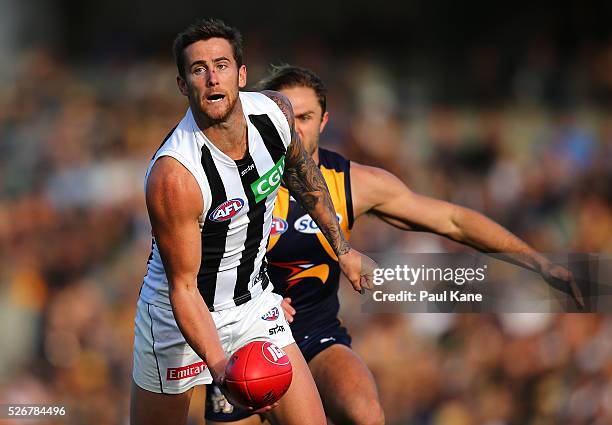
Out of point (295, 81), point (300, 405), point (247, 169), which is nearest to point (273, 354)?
point (300, 405)

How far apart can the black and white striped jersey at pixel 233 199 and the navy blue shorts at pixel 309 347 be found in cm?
77

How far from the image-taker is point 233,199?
3977mm

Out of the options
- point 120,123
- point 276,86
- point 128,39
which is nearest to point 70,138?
point 120,123

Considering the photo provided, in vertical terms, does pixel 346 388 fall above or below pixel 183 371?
below

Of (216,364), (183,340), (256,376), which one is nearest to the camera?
(256,376)

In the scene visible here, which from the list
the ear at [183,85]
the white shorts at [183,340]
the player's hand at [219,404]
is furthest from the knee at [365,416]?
the ear at [183,85]

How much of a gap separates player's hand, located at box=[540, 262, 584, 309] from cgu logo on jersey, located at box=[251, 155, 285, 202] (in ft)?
5.84

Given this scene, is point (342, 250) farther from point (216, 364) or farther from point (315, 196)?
point (216, 364)

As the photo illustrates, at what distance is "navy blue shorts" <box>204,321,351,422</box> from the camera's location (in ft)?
16.5

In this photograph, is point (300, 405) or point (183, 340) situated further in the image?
point (183, 340)

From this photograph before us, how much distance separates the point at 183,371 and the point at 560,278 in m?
2.17

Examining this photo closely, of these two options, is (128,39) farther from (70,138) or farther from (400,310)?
(400,310)

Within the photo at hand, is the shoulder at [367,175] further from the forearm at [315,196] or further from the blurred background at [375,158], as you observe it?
the blurred background at [375,158]

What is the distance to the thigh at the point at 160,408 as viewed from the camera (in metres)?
4.32
